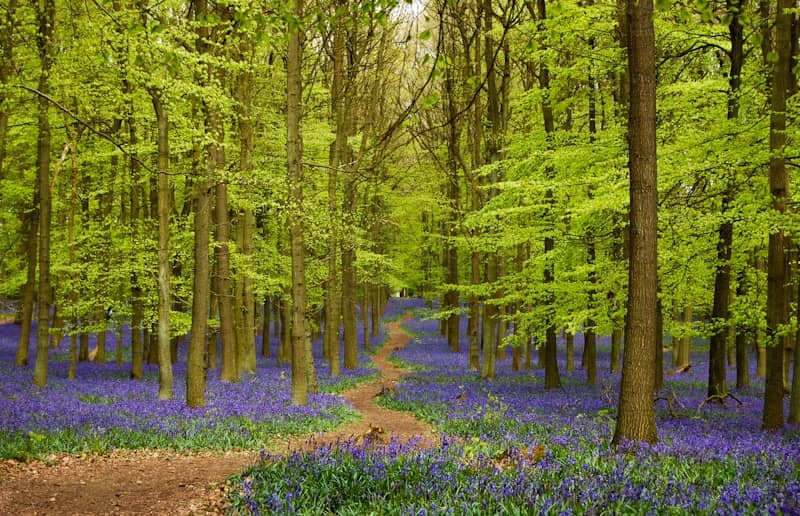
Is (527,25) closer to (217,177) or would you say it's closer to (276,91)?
(217,177)

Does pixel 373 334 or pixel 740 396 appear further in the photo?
pixel 373 334

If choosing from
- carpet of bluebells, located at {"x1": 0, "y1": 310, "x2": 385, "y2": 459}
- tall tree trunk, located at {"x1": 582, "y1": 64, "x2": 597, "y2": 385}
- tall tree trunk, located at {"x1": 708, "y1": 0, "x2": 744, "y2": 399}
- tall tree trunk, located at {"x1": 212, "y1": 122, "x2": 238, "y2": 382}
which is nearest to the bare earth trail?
carpet of bluebells, located at {"x1": 0, "y1": 310, "x2": 385, "y2": 459}

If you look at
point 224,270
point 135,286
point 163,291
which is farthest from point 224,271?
point 135,286

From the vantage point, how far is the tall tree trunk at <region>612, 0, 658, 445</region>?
7.80 m

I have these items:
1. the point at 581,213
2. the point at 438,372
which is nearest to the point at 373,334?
A: the point at 438,372

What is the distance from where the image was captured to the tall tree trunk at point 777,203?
10898 mm

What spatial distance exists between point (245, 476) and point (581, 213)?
7.35 meters

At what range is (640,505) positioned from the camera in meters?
4.97

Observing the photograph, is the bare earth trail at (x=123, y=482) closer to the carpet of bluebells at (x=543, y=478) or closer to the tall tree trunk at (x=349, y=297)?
the carpet of bluebells at (x=543, y=478)

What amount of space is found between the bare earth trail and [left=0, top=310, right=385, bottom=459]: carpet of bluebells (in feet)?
1.32

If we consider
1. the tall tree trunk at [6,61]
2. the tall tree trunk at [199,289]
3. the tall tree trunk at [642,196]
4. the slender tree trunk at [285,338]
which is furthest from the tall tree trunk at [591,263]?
the slender tree trunk at [285,338]

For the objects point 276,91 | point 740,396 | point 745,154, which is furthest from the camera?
point 276,91

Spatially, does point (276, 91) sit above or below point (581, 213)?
above

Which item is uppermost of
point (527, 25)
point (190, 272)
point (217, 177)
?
point (527, 25)
